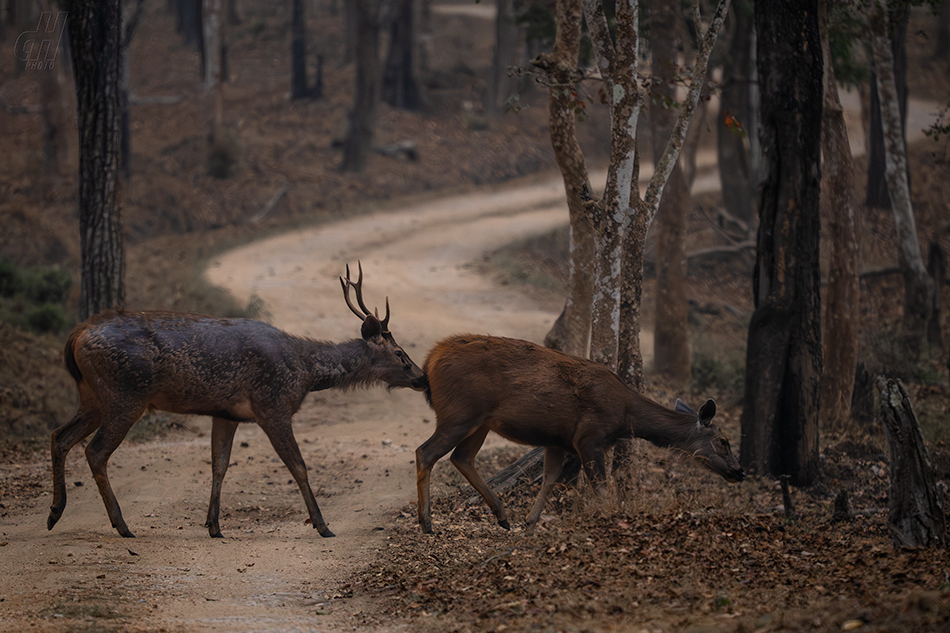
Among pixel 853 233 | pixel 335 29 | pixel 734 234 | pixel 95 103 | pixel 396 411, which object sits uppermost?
pixel 335 29

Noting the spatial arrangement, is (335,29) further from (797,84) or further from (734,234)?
(797,84)

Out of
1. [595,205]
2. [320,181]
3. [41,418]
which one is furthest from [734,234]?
[41,418]

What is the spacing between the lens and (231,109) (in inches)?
1294

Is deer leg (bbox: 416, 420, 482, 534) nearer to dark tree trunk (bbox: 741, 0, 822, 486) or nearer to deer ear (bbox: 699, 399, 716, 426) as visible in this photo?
deer ear (bbox: 699, 399, 716, 426)

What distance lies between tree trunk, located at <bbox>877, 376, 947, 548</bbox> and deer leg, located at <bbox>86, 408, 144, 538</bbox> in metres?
6.33

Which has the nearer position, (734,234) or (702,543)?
(702,543)

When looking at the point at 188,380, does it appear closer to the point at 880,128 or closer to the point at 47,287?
the point at 47,287

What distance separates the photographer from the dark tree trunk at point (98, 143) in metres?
11.7

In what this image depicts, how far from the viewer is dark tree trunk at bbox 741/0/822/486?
978cm

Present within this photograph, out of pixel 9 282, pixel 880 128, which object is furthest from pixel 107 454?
pixel 880 128

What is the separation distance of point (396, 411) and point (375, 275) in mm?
6350

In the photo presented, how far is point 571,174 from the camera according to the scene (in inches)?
400

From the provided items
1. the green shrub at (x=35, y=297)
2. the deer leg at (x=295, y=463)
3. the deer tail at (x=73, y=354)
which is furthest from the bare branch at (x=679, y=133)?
the green shrub at (x=35, y=297)

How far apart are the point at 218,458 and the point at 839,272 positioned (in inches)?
341
